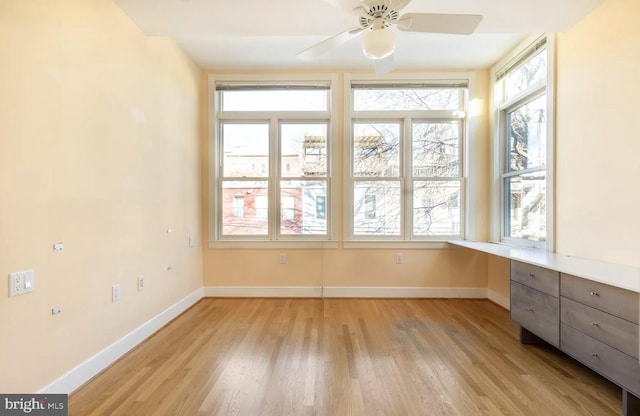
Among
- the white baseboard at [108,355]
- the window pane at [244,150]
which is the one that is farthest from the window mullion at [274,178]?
the white baseboard at [108,355]

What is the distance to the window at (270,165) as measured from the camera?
3.81 metres

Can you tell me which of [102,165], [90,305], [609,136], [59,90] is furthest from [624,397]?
[59,90]

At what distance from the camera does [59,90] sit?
5.74 feet

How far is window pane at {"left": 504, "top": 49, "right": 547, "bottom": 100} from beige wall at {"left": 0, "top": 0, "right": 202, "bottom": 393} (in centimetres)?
379

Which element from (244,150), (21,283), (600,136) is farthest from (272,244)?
(600,136)

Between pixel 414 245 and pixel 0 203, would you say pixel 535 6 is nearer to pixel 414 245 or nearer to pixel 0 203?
pixel 414 245

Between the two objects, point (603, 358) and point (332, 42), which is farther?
point (332, 42)

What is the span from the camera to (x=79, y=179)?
1.89m

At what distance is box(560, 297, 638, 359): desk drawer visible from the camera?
1521mm

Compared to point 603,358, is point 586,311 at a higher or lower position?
higher

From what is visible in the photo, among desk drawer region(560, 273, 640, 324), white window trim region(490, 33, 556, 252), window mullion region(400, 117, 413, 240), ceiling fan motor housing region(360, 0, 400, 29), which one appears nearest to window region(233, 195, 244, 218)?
window mullion region(400, 117, 413, 240)

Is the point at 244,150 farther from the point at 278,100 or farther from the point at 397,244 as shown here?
the point at 397,244

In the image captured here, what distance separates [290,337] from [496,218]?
9.39 feet

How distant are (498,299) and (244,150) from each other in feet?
12.2
